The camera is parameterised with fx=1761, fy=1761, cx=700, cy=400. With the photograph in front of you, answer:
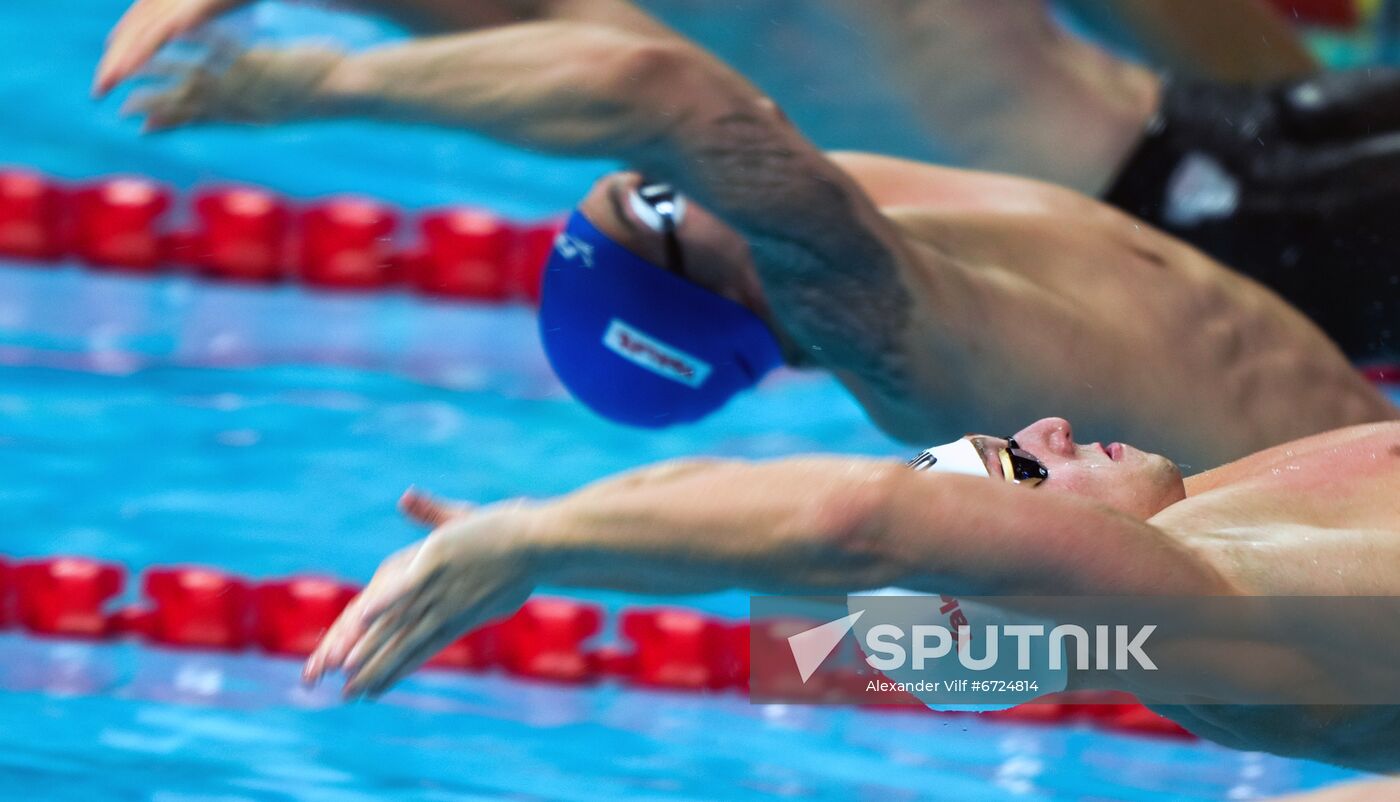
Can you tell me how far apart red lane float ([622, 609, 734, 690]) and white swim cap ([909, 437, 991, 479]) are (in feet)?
3.79

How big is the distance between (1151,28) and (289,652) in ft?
5.34

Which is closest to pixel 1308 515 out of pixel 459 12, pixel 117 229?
pixel 459 12

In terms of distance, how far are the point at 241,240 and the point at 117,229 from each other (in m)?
0.25

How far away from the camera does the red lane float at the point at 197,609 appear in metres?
2.61

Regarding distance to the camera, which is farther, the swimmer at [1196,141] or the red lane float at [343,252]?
the red lane float at [343,252]

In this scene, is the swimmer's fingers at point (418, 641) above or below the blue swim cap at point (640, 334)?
below

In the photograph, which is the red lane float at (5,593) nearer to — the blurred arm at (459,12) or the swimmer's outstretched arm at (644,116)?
the swimmer's outstretched arm at (644,116)

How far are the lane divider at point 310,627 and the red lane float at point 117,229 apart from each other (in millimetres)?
1078

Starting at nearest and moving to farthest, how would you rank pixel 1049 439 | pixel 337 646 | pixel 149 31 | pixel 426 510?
pixel 337 646 < pixel 426 510 < pixel 1049 439 < pixel 149 31

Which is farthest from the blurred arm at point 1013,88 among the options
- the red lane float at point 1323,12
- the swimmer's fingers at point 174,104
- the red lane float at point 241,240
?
the red lane float at point 1323,12

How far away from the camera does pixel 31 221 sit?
3584 mm

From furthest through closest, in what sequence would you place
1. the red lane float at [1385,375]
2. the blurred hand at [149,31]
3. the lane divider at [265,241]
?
the lane divider at [265,241]
the red lane float at [1385,375]
the blurred hand at [149,31]

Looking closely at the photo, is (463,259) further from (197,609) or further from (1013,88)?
(1013,88)

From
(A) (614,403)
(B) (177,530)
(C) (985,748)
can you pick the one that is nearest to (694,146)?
(A) (614,403)
